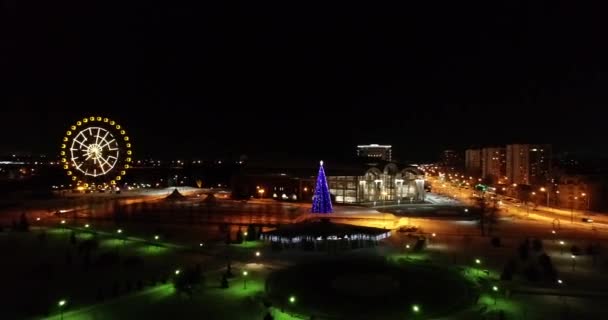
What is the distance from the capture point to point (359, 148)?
116250 mm

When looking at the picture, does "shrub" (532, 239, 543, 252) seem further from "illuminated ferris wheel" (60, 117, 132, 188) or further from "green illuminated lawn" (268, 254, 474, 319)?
"illuminated ferris wheel" (60, 117, 132, 188)

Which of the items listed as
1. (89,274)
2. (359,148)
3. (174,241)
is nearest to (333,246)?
(174,241)

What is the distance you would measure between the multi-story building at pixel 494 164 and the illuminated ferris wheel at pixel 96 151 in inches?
2430

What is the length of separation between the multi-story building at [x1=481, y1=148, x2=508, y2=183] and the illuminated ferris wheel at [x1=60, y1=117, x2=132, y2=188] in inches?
2430

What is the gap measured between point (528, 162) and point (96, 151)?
6335 cm

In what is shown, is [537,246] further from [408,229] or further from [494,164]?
[494,164]

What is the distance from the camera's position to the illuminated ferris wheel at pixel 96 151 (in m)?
38.9

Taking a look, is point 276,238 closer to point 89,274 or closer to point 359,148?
point 89,274

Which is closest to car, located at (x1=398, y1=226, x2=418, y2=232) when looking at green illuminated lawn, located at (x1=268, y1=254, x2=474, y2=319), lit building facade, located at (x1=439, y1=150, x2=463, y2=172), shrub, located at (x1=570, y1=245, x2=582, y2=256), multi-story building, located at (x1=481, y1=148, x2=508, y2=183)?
shrub, located at (x1=570, y1=245, x2=582, y2=256)

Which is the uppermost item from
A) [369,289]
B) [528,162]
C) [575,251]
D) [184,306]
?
[528,162]

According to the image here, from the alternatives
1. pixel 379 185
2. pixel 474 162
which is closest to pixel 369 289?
pixel 379 185

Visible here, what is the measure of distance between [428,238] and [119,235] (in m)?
16.7

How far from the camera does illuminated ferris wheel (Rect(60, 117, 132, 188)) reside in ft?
128

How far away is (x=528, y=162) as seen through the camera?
258ft
